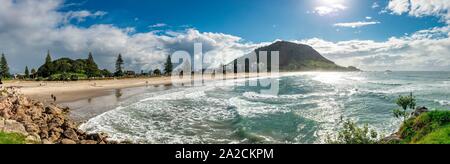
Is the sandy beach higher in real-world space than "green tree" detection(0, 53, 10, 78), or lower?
lower

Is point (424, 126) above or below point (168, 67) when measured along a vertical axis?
below

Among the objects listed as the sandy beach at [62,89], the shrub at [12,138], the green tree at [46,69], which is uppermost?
the green tree at [46,69]

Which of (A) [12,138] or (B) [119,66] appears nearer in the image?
(A) [12,138]

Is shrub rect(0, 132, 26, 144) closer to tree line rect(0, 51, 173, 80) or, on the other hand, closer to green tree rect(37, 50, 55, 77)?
tree line rect(0, 51, 173, 80)

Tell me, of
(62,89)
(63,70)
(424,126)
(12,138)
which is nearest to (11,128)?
(12,138)

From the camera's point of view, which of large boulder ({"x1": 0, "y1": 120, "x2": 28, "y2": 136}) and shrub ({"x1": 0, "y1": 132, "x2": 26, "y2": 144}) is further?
large boulder ({"x1": 0, "y1": 120, "x2": 28, "y2": 136})

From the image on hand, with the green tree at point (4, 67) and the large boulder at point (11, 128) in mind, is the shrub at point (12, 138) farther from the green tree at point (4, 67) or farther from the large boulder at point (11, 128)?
the green tree at point (4, 67)

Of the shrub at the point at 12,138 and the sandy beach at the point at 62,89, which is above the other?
the shrub at the point at 12,138

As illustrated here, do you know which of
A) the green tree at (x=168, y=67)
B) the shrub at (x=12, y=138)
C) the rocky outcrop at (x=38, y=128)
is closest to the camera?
the shrub at (x=12, y=138)

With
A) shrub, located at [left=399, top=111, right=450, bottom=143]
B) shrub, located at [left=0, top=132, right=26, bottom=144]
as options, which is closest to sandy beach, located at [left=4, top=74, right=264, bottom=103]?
shrub, located at [left=0, top=132, right=26, bottom=144]

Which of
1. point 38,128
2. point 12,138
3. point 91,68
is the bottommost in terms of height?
point 38,128

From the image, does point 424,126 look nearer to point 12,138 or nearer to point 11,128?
point 12,138

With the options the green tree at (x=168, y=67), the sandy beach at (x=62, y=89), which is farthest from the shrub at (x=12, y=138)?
the green tree at (x=168, y=67)
